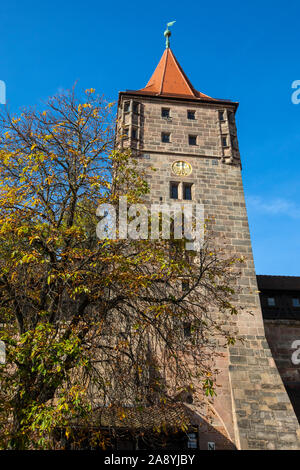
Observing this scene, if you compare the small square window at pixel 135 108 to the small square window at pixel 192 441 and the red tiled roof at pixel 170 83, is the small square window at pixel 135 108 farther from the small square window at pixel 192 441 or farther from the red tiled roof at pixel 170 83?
the small square window at pixel 192 441

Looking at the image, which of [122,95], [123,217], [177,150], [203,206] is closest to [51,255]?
[123,217]

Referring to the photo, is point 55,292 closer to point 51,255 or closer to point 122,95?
point 51,255

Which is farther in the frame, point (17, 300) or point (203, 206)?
point (203, 206)

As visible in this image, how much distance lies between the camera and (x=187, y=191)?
16.9 meters

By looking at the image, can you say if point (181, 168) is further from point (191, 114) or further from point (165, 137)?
point (191, 114)

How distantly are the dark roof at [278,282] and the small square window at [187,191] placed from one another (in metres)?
5.79

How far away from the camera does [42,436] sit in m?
5.52

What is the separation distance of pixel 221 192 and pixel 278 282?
5.83 m

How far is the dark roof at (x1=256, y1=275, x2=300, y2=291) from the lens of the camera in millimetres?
18844

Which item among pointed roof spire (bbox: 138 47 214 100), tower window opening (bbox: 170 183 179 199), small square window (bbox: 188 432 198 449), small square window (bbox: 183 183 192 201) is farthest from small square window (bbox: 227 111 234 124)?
small square window (bbox: 188 432 198 449)

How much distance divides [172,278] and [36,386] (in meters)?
3.11

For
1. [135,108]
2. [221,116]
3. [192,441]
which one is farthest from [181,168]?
[192,441]

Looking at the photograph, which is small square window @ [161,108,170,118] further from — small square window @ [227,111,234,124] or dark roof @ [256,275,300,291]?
dark roof @ [256,275,300,291]
